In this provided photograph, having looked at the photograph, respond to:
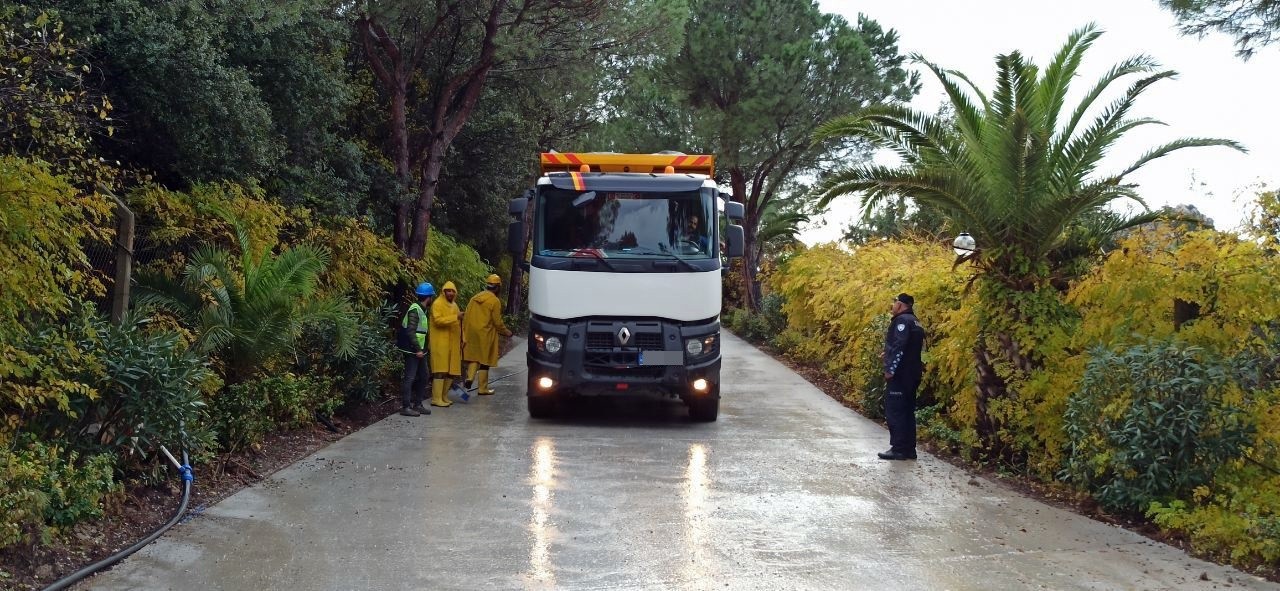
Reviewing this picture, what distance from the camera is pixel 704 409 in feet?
43.1

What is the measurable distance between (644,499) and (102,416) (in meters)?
3.89

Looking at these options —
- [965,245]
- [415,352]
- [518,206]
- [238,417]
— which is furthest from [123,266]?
[965,245]

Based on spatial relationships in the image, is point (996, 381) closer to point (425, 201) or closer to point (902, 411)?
point (902, 411)

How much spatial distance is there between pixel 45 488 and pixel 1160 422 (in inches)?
280

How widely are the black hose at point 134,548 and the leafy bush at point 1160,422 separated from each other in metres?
6.53

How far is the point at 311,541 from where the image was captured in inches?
272

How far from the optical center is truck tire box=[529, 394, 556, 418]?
42.5 feet

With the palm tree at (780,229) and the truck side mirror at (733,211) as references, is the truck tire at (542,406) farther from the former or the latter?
the palm tree at (780,229)

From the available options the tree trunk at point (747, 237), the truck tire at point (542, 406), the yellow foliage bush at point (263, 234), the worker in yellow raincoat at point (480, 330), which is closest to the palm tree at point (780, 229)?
the tree trunk at point (747, 237)

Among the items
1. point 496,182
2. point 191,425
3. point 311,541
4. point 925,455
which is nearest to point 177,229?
point 191,425

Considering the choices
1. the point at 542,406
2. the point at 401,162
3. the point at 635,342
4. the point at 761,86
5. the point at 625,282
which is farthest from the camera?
the point at 761,86

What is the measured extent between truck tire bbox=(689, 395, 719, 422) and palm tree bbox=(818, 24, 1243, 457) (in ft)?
11.1

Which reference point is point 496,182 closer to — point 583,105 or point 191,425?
point 583,105

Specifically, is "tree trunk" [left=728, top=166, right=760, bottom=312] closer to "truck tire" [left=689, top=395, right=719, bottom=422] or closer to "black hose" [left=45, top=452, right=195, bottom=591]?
"truck tire" [left=689, top=395, right=719, bottom=422]
